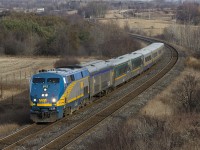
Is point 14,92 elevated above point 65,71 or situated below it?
below

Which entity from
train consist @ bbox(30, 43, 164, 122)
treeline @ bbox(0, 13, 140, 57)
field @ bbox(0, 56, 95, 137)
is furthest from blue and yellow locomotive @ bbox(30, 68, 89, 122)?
treeline @ bbox(0, 13, 140, 57)

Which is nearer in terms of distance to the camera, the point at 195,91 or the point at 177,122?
the point at 177,122

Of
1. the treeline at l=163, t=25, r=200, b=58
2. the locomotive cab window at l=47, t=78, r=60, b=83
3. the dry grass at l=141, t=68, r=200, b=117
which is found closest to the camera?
the locomotive cab window at l=47, t=78, r=60, b=83

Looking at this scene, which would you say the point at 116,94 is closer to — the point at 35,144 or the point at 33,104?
the point at 33,104

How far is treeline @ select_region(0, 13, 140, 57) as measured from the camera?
73.3 metres

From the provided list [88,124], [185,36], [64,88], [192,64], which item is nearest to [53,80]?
[64,88]

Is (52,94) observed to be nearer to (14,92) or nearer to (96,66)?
(96,66)

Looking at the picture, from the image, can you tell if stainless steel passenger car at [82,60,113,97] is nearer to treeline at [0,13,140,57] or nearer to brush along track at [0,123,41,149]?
brush along track at [0,123,41,149]

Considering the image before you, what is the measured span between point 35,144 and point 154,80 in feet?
74.8

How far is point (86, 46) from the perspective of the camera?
75312 mm

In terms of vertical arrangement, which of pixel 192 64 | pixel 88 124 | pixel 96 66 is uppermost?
pixel 96 66

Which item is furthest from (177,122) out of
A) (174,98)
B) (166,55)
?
(166,55)

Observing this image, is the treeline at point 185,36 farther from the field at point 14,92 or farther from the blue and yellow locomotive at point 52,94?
the blue and yellow locomotive at point 52,94

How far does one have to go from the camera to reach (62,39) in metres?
74.4
